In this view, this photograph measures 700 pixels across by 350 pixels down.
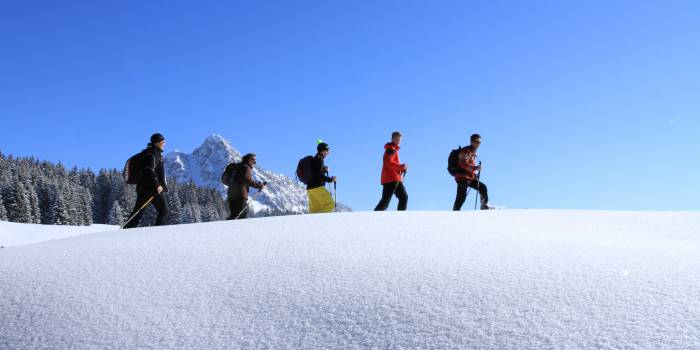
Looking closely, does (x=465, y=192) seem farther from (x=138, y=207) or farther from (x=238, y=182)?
(x=138, y=207)

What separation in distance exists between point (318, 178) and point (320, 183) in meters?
0.10

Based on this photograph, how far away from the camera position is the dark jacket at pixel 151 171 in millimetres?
8125

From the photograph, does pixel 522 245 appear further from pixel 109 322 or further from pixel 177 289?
pixel 109 322

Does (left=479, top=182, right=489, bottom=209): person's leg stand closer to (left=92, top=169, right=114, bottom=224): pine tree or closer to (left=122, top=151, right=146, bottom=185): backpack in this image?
(left=122, top=151, right=146, bottom=185): backpack

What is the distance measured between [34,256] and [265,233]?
6.26 feet

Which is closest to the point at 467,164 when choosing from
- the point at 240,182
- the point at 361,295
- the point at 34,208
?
the point at 240,182

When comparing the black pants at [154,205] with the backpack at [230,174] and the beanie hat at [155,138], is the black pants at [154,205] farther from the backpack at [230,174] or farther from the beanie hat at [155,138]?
the backpack at [230,174]

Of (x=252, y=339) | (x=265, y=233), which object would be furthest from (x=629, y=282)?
(x=265, y=233)

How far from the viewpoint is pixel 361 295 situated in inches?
102

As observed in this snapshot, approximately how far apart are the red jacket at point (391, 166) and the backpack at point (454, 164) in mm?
946

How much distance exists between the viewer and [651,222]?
5691 millimetres

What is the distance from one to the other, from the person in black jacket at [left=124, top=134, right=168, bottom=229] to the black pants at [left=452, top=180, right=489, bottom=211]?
545cm

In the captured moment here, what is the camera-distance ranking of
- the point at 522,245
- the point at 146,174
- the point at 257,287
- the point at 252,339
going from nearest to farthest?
the point at 252,339
the point at 257,287
the point at 522,245
the point at 146,174

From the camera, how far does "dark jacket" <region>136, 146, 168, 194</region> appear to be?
812 centimetres
